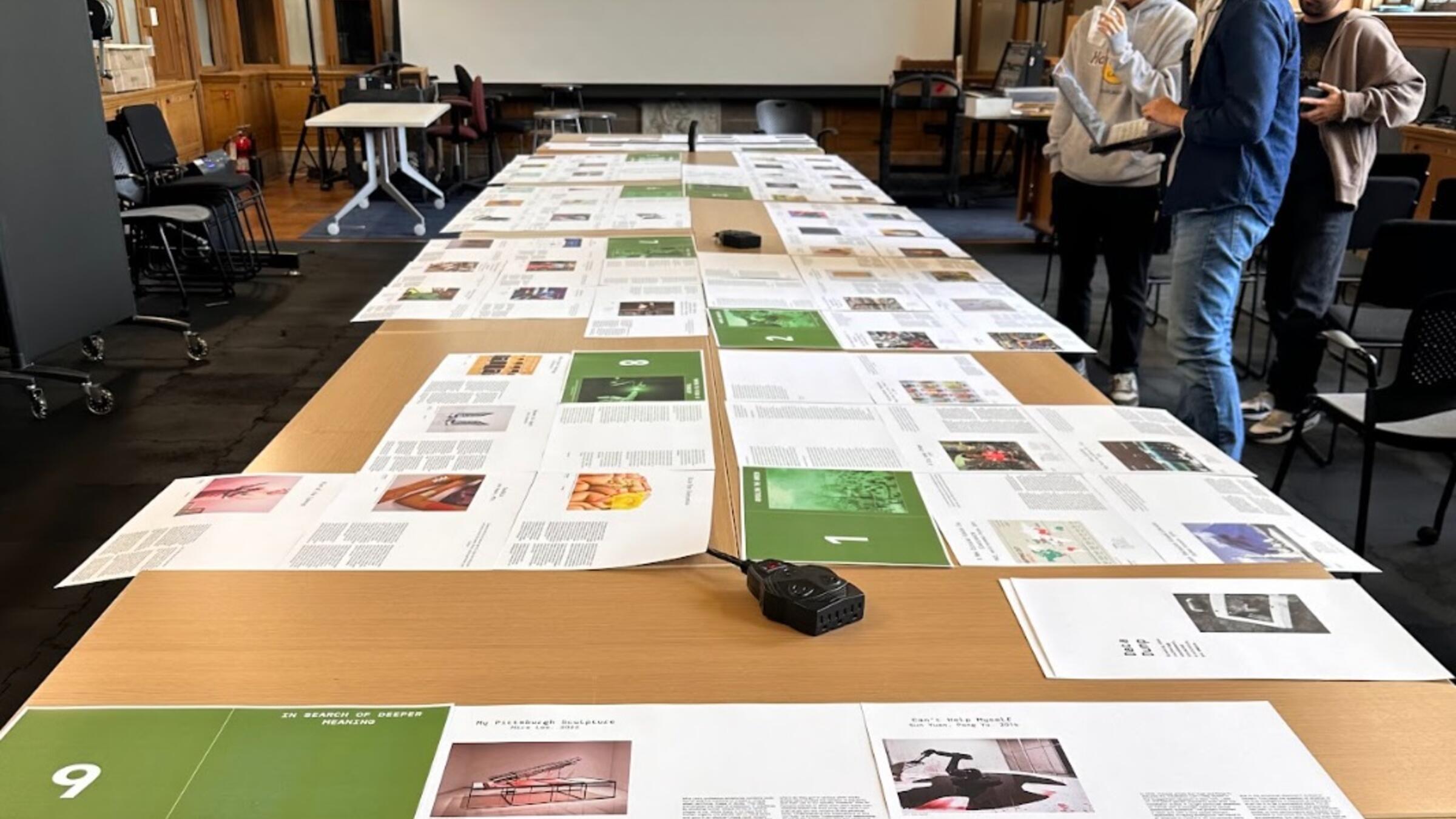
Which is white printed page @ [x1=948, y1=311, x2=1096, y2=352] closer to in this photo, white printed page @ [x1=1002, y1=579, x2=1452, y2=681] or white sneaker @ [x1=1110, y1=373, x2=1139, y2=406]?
white printed page @ [x1=1002, y1=579, x2=1452, y2=681]

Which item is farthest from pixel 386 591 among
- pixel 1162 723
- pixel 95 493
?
pixel 95 493

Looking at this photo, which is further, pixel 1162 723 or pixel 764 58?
pixel 764 58

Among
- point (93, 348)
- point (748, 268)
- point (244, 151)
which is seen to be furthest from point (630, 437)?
point (244, 151)

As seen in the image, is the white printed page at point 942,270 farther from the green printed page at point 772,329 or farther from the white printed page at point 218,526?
the white printed page at point 218,526

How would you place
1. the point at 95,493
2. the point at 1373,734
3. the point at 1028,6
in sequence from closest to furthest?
the point at 1373,734
the point at 95,493
the point at 1028,6

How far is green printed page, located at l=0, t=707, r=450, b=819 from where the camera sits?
2.63 feet

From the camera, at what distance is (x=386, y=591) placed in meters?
1.12

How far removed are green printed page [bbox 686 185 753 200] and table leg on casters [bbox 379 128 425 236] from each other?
362 cm

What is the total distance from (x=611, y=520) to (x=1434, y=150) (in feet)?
18.8

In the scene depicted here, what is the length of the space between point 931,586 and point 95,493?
2.84 meters

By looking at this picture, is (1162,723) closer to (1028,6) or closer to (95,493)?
(95,493)

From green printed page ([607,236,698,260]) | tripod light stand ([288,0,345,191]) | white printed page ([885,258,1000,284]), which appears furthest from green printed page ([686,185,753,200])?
tripod light stand ([288,0,345,191])

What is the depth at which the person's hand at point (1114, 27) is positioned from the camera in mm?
3055

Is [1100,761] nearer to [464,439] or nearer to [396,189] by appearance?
[464,439]
